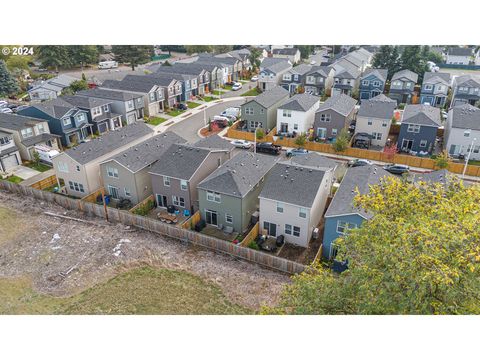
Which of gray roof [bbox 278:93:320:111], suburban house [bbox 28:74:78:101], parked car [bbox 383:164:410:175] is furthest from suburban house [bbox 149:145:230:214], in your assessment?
suburban house [bbox 28:74:78:101]

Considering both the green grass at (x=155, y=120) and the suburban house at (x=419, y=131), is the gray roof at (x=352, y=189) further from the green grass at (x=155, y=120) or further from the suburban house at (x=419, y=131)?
the green grass at (x=155, y=120)

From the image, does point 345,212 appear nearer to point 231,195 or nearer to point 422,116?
point 231,195

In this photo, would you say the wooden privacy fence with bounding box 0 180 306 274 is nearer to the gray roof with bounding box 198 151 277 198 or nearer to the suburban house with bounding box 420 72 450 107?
the gray roof with bounding box 198 151 277 198

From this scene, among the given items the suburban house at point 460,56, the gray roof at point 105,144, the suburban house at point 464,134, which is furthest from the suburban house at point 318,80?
the suburban house at point 460,56

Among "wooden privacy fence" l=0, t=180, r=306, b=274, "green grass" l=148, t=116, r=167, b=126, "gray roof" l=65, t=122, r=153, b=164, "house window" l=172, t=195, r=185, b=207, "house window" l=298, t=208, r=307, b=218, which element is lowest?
"wooden privacy fence" l=0, t=180, r=306, b=274

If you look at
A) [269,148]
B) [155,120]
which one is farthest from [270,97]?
[155,120]
